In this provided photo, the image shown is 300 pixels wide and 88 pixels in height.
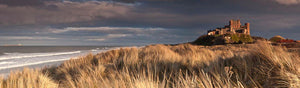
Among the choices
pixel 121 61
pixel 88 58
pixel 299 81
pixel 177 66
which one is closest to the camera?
pixel 299 81

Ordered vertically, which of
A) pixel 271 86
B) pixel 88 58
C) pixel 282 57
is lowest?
pixel 88 58

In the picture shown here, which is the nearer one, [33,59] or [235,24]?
[33,59]

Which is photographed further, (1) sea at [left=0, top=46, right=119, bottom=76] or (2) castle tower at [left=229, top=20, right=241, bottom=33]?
(2) castle tower at [left=229, top=20, right=241, bottom=33]

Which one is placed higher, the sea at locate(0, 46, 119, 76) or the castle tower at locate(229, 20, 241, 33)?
the castle tower at locate(229, 20, 241, 33)

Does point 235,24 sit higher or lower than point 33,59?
higher

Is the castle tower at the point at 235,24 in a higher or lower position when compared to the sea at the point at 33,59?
higher

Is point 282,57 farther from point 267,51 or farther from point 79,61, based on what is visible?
point 79,61

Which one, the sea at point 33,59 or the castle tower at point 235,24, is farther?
the castle tower at point 235,24

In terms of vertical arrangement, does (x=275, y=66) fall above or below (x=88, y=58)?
above

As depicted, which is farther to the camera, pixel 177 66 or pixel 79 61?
pixel 79 61

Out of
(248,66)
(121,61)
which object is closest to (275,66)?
(248,66)

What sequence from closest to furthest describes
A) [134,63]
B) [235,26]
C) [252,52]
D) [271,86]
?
1. [271,86]
2. [252,52]
3. [134,63]
4. [235,26]

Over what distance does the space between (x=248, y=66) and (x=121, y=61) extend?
4167 millimetres

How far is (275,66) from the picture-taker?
328cm
